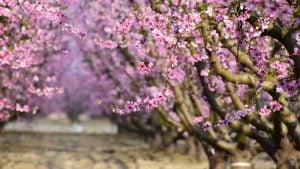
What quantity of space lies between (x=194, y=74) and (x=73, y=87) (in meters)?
34.0

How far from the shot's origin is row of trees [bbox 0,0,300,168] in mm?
8898

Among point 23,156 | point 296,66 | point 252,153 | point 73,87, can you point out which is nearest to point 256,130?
point 252,153

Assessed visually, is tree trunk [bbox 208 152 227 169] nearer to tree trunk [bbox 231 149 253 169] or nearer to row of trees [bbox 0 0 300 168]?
row of trees [bbox 0 0 300 168]

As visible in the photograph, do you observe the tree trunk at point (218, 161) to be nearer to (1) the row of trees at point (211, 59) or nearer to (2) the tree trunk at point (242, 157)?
(1) the row of trees at point (211, 59)

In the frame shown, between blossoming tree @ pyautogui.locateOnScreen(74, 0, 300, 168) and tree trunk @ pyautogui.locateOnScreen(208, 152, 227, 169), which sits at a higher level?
blossoming tree @ pyautogui.locateOnScreen(74, 0, 300, 168)

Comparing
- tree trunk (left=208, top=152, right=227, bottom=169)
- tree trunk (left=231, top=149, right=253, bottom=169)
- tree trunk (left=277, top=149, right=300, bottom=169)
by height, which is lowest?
tree trunk (left=208, top=152, right=227, bottom=169)

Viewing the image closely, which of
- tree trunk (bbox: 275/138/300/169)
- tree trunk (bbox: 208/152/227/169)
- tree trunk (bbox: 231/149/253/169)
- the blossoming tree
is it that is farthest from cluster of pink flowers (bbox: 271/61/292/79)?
tree trunk (bbox: 208/152/227/169)

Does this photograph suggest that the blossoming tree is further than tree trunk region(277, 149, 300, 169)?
No

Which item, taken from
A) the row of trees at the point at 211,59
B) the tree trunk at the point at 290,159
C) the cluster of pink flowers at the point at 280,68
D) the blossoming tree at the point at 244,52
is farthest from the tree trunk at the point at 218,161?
the cluster of pink flowers at the point at 280,68

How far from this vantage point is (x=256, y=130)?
12812mm

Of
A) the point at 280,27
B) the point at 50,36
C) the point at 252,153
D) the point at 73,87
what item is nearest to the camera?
the point at 280,27

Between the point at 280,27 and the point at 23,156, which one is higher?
the point at 280,27

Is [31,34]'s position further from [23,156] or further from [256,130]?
[256,130]

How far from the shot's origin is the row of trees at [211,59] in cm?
890
